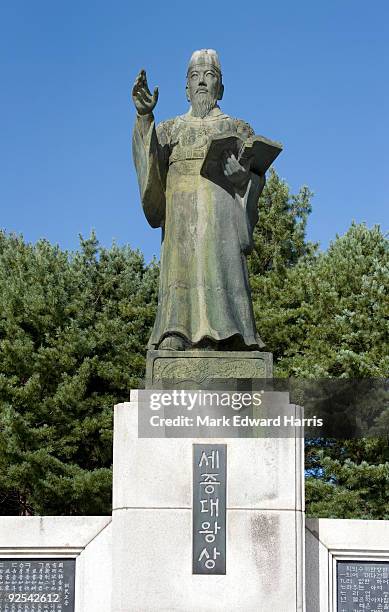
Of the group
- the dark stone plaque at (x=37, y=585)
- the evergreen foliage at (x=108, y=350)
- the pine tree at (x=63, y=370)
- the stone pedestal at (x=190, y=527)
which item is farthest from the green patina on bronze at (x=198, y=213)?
the pine tree at (x=63, y=370)

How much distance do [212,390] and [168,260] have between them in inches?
53.9

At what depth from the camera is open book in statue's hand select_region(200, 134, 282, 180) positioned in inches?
360

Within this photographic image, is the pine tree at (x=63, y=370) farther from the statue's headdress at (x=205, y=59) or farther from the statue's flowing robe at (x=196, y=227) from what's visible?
the statue's headdress at (x=205, y=59)

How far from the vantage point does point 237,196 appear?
31.2 feet

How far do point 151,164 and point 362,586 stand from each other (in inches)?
166

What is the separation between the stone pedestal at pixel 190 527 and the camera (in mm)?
8164

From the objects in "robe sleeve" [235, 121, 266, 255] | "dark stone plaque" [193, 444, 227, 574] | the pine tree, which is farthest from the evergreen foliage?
"dark stone plaque" [193, 444, 227, 574]

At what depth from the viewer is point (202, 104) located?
965 cm

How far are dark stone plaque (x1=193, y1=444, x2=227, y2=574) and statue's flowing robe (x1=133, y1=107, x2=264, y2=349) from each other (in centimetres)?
104

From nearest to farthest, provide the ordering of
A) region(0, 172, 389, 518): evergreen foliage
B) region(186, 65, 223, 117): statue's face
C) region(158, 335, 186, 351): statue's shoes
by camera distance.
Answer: region(158, 335, 186, 351): statue's shoes < region(186, 65, 223, 117): statue's face < region(0, 172, 389, 518): evergreen foliage

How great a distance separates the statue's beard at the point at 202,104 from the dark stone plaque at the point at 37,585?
14.2 feet

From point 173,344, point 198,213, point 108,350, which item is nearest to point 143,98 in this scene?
point 198,213

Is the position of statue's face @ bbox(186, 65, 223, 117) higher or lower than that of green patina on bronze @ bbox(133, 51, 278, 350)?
higher

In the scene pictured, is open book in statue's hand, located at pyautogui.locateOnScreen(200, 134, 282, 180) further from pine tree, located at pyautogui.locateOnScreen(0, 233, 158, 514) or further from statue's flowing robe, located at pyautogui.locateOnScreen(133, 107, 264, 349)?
pine tree, located at pyautogui.locateOnScreen(0, 233, 158, 514)
